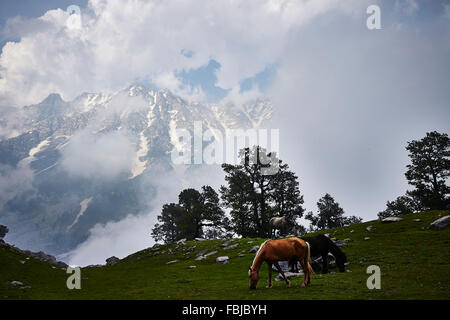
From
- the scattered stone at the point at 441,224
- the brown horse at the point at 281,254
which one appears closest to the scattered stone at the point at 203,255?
the brown horse at the point at 281,254

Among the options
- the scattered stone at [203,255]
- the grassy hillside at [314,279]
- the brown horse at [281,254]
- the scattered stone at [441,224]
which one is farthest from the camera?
the scattered stone at [203,255]

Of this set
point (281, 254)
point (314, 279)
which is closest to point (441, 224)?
point (314, 279)

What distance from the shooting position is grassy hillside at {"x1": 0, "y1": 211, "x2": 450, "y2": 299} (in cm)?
1177

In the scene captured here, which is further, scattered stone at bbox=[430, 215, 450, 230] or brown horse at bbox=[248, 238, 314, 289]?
scattered stone at bbox=[430, 215, 450, 230]

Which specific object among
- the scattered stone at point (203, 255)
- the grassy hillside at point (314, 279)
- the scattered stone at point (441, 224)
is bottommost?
the scattered stone at point (203, 255)

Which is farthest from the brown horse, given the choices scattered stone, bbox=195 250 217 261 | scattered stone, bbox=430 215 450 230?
scattered stone, bbox=195 250 217 261

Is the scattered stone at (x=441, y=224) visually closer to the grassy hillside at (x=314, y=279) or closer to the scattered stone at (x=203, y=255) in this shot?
the grassy hillside at (x=314, y=279)

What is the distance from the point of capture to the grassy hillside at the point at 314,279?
1177 centimetres

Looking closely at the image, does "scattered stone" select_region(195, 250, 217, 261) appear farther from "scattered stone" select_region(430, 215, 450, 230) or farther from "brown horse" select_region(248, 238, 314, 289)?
"scattered stone" select_region(430, 215, 450, 230)

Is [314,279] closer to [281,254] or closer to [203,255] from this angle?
[281,254]

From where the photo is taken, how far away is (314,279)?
51.3 ft
